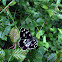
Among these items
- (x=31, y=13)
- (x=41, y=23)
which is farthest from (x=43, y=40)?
(x=31, y=13)

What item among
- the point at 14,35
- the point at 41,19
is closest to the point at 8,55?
the point at 14,35

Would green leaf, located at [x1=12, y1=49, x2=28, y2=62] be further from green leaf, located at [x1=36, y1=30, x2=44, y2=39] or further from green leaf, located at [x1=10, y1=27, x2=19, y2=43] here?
green leaf, located at [x1=36, y1=30, x2=44, y2=39]

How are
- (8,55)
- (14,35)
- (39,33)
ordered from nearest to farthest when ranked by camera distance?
(8,55) < (14,35) < (39,33)

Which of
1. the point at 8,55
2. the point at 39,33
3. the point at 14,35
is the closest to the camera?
the point at 8,55

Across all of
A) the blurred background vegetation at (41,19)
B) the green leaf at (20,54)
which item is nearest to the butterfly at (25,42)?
the green leaf at (20,54)

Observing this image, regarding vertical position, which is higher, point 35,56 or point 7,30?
point 7,30

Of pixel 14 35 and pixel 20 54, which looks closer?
pixel 20 54

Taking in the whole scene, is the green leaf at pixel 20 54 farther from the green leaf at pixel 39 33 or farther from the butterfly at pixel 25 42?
the green leaf at pixel 39 33

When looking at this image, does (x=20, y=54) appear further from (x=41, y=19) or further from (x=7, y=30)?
(x=41, y=19)

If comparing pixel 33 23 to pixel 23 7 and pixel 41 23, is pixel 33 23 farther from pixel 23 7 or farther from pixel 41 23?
pixel 23 7
